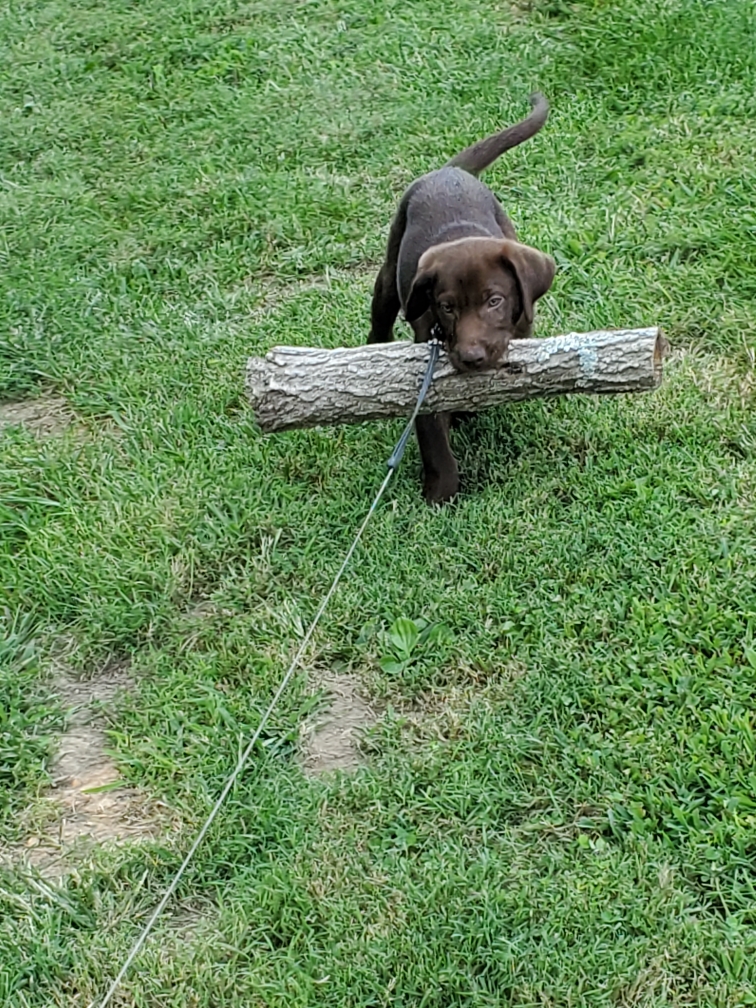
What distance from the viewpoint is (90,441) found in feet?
14.9

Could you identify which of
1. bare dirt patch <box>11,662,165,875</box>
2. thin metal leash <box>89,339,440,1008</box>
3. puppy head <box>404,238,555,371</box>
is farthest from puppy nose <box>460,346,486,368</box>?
bare dirt patch <box>11,662,165,875</box>

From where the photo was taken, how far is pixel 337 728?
335cm

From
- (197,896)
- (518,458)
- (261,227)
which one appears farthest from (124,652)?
(261,227)

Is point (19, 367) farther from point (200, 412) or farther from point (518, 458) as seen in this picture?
point (518, 458)

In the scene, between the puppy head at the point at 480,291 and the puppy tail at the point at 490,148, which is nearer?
the puppy head at the point at 480,291

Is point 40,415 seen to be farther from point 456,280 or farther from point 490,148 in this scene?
point 490,148

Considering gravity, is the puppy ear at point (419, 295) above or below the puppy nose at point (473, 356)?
above

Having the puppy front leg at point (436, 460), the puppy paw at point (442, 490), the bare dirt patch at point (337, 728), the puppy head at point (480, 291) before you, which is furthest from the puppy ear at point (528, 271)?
the bare dirt patch at point (337, 728)

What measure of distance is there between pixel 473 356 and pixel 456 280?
0.26 m

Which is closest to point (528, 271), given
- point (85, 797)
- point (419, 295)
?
point (419, 295)

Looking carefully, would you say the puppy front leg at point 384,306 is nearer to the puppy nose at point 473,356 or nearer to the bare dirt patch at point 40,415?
the puppy nose at point 473,356

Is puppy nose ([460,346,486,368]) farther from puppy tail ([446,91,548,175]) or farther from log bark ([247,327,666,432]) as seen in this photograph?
puppy tail ([446,91,548,175])

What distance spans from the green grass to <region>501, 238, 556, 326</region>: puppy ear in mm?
507

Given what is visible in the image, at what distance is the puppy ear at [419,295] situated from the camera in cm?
381
